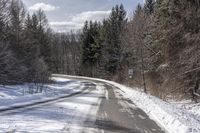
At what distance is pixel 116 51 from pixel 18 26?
76.2ft

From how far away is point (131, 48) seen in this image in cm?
5728

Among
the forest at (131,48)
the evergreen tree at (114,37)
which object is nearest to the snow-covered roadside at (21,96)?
the forest at (131,48)

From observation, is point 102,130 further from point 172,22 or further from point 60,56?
point 60,56

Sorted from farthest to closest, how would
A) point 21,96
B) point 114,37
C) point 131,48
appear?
point 114,37, point 131,48, point 21,96

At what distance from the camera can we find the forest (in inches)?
1100

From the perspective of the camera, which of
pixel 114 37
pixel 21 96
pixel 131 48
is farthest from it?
pixel 114 37

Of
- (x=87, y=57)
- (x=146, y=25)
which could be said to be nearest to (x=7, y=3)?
(x=146, y=25)

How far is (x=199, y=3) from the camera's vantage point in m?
28.9

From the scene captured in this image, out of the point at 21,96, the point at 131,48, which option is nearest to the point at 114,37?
the point at 131,48

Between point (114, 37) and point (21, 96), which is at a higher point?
point (114, 37)

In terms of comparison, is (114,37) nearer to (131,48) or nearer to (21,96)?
(131,48)

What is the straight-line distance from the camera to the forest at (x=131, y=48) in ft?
91.7

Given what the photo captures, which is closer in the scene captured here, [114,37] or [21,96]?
[21,96]

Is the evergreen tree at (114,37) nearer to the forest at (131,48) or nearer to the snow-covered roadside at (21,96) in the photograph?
the forest at (131,48)
